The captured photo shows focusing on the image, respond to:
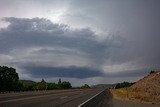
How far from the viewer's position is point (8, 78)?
330 ft

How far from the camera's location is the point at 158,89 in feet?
209

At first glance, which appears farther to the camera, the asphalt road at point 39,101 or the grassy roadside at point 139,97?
the grassy roadside at point 139,97

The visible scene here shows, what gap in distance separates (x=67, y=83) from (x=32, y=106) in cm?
15010

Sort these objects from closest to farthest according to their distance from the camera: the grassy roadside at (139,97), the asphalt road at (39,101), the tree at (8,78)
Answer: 1. the asphalt road at (39,101)
2. the grassy roadside at (139,97)
3. the tree at (8,78)

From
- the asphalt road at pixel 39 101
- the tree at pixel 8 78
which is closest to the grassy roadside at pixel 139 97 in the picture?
the asphalt road at pixel 39 101

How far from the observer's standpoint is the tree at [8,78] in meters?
90.3

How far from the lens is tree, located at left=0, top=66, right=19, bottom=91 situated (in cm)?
9028

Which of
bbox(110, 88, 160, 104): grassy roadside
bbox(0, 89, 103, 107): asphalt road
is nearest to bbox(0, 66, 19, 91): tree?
bbox(110, 88, 160, 104): grassy roadside

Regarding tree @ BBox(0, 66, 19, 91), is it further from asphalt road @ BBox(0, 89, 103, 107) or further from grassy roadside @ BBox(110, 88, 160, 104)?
asphalt road @ BBox(0, 89, 103, 107)

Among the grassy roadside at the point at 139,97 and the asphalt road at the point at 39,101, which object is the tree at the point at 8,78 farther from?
the asphalt road at the point at 39,101

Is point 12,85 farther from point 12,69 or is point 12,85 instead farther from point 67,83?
point 67,83

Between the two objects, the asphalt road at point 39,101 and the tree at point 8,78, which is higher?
the tree at point 8,78

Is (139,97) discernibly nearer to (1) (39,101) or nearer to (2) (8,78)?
(1) (39,101)

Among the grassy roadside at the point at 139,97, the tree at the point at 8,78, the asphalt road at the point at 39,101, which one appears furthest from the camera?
the tree at the point at 8,78
